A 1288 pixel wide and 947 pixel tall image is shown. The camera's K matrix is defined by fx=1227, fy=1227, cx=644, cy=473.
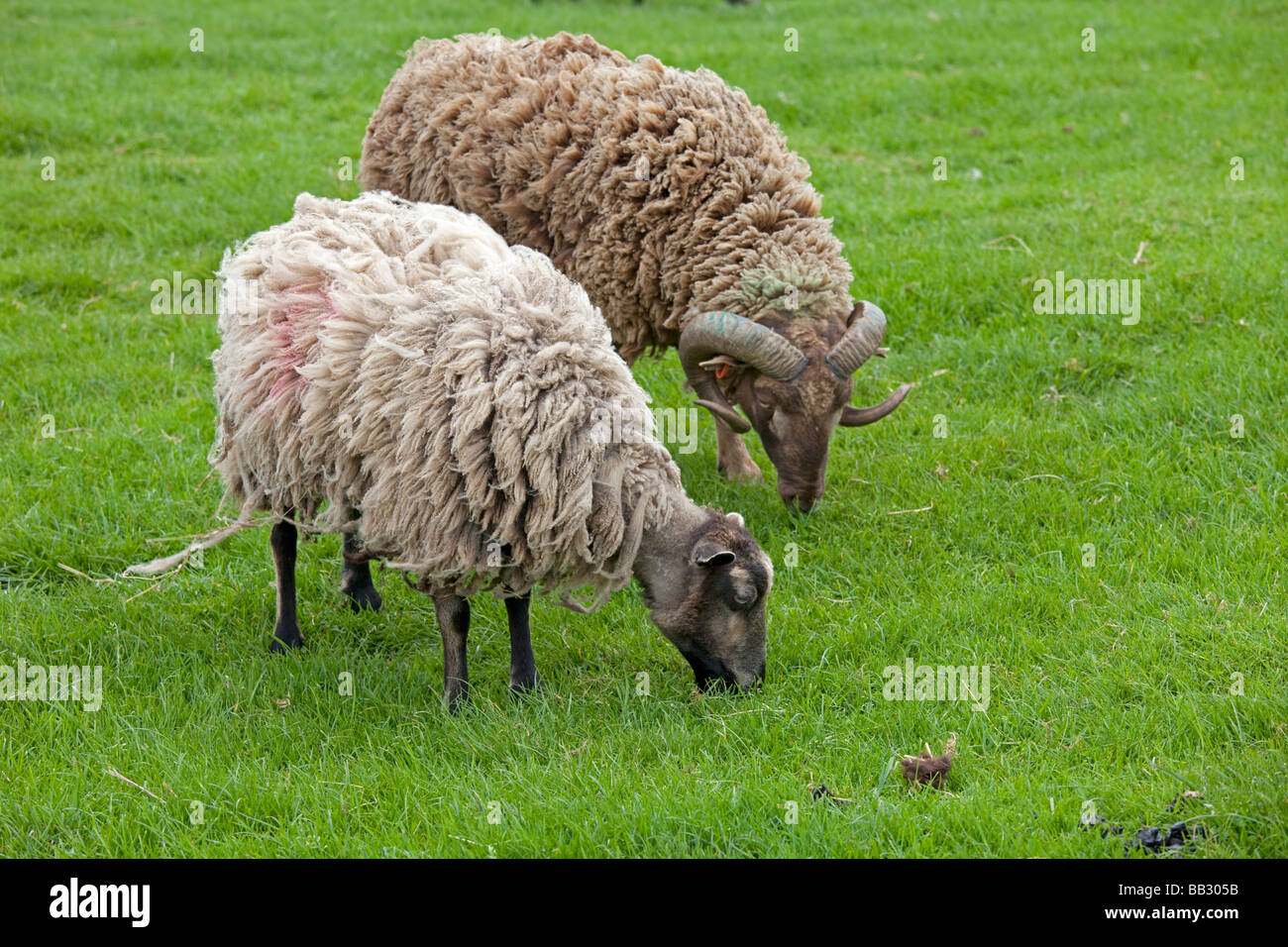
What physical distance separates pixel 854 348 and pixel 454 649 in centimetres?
258

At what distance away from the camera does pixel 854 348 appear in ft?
20.0

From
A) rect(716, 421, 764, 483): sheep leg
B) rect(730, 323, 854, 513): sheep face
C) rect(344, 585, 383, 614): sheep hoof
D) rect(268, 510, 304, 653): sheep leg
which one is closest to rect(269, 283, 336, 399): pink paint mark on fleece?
rect(268, 510, 304, 653): sheep leg

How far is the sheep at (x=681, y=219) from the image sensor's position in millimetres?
6203

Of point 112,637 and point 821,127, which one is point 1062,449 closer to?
point 112,637

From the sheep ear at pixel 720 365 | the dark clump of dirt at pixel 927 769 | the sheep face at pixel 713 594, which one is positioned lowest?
the dark clump of dirt at pixel 927 769

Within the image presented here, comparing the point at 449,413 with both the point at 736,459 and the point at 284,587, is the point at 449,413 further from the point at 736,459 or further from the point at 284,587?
Answer: the point at 736,459

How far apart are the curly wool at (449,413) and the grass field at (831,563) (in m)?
0.72

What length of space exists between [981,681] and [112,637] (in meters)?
3.69

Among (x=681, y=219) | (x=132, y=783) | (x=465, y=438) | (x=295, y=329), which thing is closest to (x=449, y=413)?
(x=465, y=438)

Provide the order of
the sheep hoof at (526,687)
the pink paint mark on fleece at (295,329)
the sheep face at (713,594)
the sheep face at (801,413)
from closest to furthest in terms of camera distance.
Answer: the sheep face at (713,594)
the pink paint mark on fleece at (295,329)
the sheep hoof at (526,687)
the sheep face at (801,413)

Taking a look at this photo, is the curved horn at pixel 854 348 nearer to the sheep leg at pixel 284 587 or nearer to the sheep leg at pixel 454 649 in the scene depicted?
the sheep leg at pixel 454 649

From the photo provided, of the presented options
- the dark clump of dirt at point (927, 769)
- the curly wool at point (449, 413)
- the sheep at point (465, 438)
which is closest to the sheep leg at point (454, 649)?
the sheep at point (465, 438)

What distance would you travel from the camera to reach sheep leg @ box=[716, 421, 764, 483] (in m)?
6.94

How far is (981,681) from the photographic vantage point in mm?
4805
